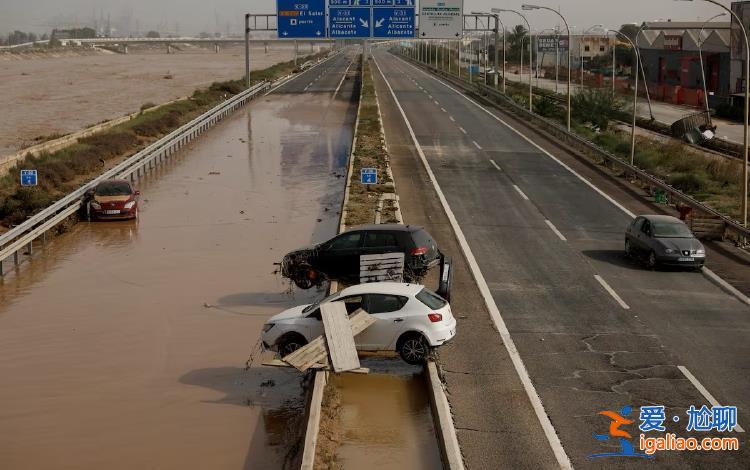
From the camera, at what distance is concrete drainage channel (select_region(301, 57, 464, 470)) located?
14031 millimetres

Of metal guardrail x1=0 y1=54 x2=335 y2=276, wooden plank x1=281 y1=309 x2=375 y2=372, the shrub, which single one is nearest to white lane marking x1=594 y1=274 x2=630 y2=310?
wooden plank x1=281 y1=309 x2=375 y2=372

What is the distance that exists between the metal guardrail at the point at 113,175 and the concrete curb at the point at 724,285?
18486mm

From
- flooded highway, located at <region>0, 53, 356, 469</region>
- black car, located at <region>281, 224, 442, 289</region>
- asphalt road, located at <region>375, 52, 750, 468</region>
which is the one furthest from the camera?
black car, located at <region>281, 224, 442, 289</region>

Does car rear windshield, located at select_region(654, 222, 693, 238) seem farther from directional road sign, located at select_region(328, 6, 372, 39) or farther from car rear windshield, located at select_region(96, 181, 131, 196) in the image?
directional road sign, located at select_region(328, 6, 372, 39)

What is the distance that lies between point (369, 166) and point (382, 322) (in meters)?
24.6

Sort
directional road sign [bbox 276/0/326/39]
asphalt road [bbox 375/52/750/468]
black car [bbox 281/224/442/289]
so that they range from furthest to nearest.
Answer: directional road sign [bbox 276/0/326/39]
black car [bbox 281/224/442/289]
asphalt road [bbox 375/52/750/468]

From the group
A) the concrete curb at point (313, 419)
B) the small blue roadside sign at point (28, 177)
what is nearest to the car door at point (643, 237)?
→ the concrete curb at point (313, 419)

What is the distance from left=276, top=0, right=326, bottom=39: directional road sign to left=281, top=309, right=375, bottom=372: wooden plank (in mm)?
52858

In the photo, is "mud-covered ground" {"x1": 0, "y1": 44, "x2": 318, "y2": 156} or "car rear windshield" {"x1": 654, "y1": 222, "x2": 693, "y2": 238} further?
"mud-covered ground" {"x1": 0, "y1": 44, "x2": 318, "y2": 156}

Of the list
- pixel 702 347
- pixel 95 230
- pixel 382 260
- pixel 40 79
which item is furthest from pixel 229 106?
pixel 40 79

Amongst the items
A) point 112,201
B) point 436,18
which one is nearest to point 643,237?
point 112,201

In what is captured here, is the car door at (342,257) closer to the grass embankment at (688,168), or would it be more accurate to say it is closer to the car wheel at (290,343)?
the car wheel at (290,343)

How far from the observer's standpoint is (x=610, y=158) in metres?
42.9

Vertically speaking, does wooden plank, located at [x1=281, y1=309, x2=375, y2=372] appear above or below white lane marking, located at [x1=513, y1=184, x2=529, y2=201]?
below
